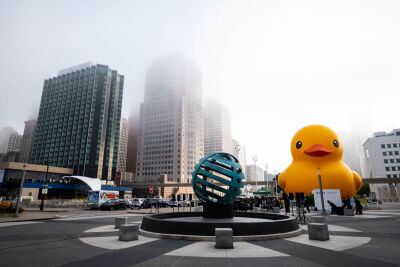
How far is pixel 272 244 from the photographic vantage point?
868cm

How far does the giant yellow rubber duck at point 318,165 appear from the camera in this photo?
81.5ft

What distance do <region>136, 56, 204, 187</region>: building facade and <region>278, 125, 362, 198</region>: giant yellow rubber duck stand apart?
105 m

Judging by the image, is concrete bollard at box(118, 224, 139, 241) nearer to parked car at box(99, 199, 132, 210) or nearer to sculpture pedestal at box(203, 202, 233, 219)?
sculpture pedestal at box(203, 202, 233, 219)

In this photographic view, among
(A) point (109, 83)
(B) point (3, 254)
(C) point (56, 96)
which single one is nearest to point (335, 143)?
(B) point (3, 254)

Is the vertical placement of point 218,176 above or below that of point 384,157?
below

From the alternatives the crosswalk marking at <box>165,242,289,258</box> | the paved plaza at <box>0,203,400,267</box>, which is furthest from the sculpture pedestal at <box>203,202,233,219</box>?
the crosswalk marking at <box>165,242,289,258</box>

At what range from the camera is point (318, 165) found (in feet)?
84.5

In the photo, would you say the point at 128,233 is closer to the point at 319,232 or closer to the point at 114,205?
the point at 319,232

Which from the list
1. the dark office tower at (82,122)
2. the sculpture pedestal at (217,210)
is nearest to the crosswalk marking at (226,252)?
the sculpture pedestal at (217,210)

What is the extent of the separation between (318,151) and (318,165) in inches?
90.2

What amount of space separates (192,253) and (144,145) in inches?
5524

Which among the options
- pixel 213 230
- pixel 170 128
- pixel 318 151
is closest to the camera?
pixel 213 230

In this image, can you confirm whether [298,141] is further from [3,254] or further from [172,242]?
[3,254]

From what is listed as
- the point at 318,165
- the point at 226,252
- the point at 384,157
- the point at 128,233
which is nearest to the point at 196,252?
the point at 226,252
